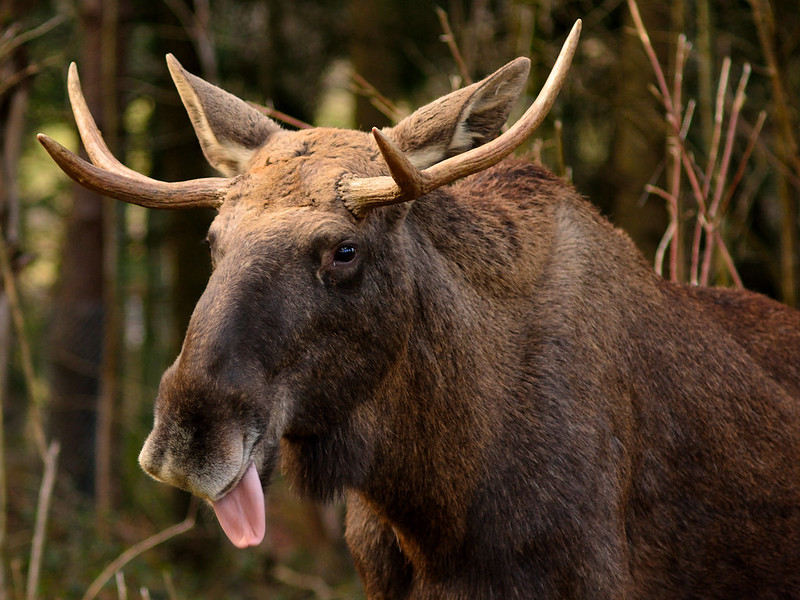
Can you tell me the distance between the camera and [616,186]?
8.80 m

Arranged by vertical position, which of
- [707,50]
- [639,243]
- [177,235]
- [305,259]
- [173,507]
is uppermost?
[707,50]

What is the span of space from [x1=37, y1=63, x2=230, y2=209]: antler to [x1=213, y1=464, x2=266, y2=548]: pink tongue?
42.3 inches

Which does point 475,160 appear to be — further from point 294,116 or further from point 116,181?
point 294,116

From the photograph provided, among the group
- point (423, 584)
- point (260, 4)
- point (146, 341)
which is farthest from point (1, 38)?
point (146, 341)

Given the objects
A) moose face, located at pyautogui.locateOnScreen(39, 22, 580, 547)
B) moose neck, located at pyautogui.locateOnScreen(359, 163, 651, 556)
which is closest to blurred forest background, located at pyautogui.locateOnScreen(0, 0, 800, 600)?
moose neck, located at pyautogui.locateOnScreen(359, 163, 651, 556)

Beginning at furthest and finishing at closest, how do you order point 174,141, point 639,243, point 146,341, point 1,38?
point 146,341 → point 174,141 → point 639,243 → point 1,38

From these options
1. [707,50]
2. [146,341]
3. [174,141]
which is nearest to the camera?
[707,50]

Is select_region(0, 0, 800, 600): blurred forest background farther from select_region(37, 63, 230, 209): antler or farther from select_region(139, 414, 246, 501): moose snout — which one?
select_region(139, 414, 246, 501): moose snout

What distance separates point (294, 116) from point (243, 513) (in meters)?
9.23

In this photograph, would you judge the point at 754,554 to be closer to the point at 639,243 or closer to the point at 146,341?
the point at 639,243

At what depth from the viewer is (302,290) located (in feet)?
11.1

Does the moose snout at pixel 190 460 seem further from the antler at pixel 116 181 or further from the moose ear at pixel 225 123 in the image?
the moose ear at pixel 225 123

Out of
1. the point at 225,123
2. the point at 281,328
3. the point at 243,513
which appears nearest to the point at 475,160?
the point at 281,328

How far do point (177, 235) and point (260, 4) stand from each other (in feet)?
10.1
